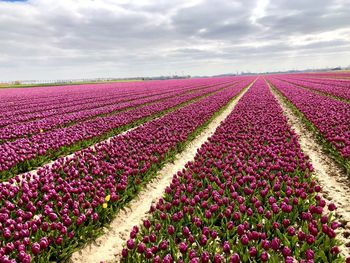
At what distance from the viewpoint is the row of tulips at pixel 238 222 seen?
14.6 feet

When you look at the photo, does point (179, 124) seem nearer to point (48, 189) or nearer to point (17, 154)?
point (17, 154)

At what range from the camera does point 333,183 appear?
805 centimetres

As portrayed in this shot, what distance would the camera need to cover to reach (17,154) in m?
10.4

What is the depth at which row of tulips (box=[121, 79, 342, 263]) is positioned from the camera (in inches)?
176

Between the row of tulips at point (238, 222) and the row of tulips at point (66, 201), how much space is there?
1055mm

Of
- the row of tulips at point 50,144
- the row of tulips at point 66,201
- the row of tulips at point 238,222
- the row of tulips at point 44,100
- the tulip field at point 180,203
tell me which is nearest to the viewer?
the row of tulips at point 238,222

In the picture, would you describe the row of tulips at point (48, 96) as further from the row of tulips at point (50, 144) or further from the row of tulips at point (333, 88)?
the row of tulips at point (333, 88)

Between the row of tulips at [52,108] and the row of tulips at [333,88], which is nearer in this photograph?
the row of tulips at [52,108]

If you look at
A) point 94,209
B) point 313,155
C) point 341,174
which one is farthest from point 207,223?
point 313,155

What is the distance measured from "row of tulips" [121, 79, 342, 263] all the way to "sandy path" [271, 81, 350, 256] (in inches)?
→ 14.0

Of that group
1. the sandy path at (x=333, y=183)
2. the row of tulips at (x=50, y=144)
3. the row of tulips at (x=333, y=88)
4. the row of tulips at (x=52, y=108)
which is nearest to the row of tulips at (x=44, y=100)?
the row of tulips at (x=52, y=108)

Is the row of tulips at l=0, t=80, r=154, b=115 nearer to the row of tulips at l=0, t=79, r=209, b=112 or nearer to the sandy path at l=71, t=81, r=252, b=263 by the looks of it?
the row of tulips at l=0, t=79, r=209, b=112

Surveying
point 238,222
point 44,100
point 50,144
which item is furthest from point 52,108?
point 238,222

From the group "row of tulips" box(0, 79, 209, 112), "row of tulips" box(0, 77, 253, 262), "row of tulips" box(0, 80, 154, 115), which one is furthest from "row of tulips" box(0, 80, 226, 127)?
"row of tulips" box(0, 77, 253, 262)
